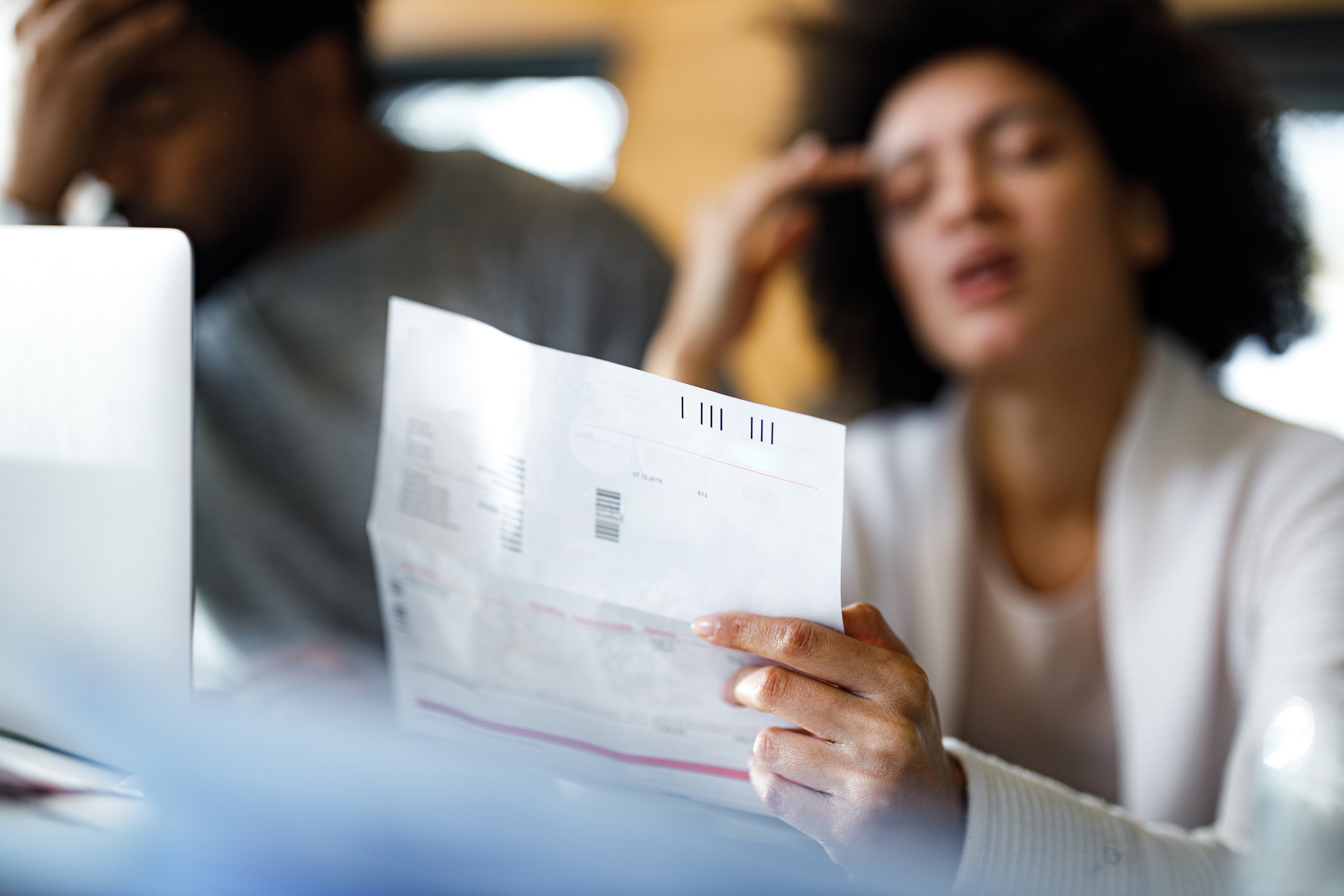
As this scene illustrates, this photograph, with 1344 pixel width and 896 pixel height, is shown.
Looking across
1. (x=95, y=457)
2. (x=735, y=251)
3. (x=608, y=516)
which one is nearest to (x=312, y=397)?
(x=735, y=251)

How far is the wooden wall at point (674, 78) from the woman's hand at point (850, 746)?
5.38 ft

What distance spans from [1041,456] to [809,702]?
566mm

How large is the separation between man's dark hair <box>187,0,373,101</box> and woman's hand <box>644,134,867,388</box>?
1.37 ft

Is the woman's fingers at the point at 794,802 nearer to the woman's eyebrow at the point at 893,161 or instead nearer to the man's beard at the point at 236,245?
the woman's eyebrow at the point at 893,161

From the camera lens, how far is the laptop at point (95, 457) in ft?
1.35

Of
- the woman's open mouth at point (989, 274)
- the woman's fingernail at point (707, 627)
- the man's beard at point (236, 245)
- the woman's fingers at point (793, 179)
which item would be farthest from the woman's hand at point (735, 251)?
the woman's fingernail at point (707, 627)

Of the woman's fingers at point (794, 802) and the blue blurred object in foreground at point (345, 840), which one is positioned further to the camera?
the woman's fingers at point (794, 802)

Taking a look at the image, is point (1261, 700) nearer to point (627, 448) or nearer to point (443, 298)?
point (627, 448)

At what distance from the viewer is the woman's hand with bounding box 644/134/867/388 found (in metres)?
0.92

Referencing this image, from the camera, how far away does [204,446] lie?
984 mm

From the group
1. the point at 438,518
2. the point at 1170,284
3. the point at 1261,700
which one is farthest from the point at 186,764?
the point at 1170,284

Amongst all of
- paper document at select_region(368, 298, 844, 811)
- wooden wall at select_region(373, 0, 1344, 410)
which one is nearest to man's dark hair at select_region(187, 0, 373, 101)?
paper document at select_region(368, 298, 844, 811)

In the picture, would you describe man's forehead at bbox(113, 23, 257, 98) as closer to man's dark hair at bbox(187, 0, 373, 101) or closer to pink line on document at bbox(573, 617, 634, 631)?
man's dark hair at bbox(187, 0, 373, 101)

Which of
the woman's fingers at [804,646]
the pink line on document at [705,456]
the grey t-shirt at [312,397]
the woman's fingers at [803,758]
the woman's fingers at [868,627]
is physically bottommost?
the grey t-shirt at [312,397]
